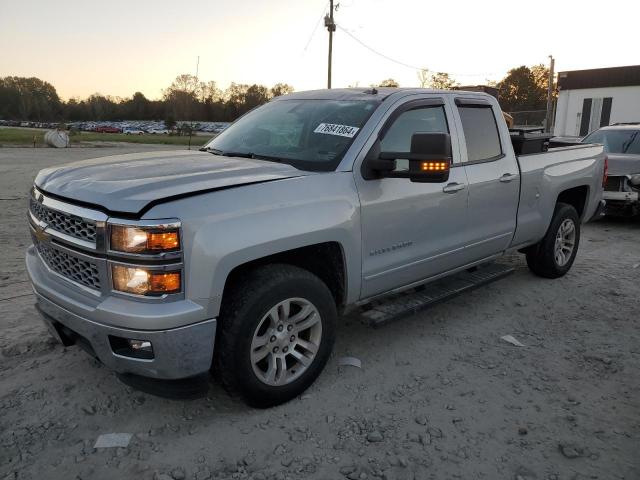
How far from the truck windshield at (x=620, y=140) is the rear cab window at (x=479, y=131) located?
6195 mm

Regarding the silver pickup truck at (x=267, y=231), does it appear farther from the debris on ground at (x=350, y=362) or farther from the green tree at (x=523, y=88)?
the green tree at (x=523, y=88)

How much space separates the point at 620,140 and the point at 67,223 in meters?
10.3

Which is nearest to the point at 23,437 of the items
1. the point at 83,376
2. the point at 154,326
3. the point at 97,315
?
the point at 83,376

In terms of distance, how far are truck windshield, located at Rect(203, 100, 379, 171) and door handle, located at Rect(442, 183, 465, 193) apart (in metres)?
0.84

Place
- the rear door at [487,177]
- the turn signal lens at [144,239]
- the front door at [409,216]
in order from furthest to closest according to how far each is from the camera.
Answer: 1. the rear door at [487,177]
2. the front door at [409,216]
3. the turn signal lens at [144,239]

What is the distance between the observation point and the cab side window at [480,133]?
440 centimetres

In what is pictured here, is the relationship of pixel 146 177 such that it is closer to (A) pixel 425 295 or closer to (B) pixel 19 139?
(A) pixel 425 295

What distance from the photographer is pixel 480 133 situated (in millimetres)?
4566

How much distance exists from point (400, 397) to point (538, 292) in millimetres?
2737

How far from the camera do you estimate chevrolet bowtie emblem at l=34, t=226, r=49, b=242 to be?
3.05 m

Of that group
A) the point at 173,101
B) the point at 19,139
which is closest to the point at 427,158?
the point at 19,139

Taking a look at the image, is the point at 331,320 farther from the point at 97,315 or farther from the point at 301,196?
the point at 97,315

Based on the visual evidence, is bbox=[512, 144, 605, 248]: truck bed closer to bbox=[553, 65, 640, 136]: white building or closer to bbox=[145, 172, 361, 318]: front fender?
bbox=[145, 172, 361, 318]: front fender

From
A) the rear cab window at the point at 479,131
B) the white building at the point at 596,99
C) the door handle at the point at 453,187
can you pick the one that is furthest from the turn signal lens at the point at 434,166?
the white building at the point at 596,99
